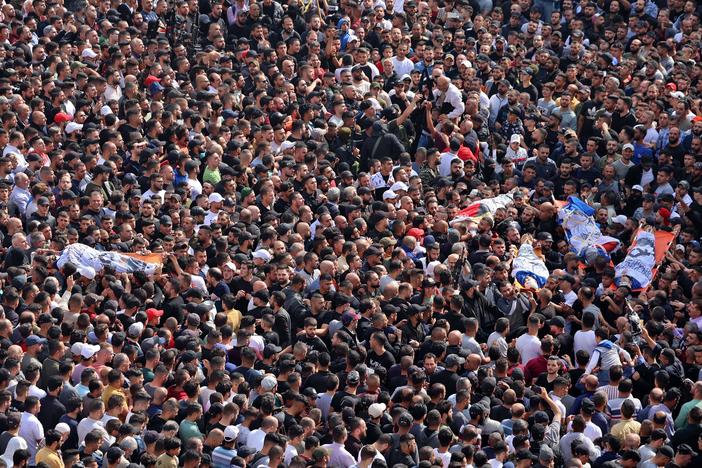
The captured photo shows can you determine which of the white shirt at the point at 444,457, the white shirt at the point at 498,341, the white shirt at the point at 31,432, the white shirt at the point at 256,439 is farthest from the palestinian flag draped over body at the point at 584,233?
the white shirt at the point at 31,432

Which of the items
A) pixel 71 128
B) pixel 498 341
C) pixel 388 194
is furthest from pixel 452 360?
pixel 71 128

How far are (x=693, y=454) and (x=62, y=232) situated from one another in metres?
7.95

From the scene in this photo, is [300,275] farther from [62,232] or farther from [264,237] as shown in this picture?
[62,232]

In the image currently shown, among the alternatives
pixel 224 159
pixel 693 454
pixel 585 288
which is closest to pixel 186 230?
pixel 224 159

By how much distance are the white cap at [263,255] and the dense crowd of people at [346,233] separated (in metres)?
0.04

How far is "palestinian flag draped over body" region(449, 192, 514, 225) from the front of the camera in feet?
70.6

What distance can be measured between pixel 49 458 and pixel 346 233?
264 inches

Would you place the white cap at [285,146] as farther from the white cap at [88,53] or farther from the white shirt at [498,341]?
the white shirt at [498,341]

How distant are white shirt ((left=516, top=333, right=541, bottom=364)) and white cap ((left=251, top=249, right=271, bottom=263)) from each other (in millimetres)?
3317

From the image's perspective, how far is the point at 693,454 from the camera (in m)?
16.8

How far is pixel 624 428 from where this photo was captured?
17.1 meters

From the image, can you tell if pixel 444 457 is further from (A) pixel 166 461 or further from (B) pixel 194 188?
(B) pixel 194 188

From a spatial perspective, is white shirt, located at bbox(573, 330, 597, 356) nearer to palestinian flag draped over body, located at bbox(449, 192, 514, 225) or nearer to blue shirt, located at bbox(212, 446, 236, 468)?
palestinian flag draped over body, located at bbox(449, 192, 514, 225)

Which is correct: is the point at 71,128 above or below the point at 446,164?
above
